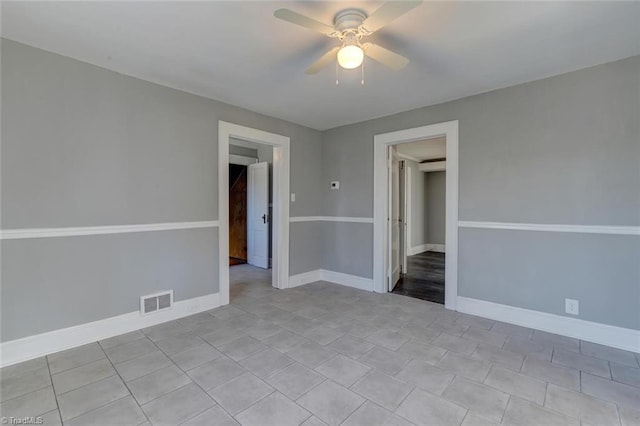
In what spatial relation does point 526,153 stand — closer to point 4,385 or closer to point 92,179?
point 92,179

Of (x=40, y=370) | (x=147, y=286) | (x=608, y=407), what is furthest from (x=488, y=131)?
(x=40, y=370)

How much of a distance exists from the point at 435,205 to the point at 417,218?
796 millimetres

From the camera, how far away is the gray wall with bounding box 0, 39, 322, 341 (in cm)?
228

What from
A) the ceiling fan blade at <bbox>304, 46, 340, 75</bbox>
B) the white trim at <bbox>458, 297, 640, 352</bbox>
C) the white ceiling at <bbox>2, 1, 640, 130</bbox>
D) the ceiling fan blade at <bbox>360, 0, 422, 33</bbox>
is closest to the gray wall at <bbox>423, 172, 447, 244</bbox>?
the white trim at <bbox>458, 297, 640, 352</bbox>

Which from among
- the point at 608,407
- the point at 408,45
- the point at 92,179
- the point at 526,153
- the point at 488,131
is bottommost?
the point at 608,407

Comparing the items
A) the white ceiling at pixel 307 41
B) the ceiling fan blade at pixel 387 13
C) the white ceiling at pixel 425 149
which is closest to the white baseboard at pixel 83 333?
the white ceiling at pixel 307 41

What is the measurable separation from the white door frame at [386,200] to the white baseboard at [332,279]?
0.18 m

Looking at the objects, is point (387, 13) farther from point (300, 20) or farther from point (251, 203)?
point (251, 203)

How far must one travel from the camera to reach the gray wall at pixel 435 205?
8047 mm

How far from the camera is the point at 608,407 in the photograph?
5.83 ft

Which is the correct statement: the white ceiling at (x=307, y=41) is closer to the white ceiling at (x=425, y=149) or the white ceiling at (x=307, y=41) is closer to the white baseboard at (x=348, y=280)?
the white ceiling at (x=425, y=149)

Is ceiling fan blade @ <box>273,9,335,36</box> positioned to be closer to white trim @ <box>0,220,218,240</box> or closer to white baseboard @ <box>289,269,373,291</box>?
white trim @ <box>0,220,218,240</box>

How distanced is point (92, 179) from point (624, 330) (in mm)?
4910

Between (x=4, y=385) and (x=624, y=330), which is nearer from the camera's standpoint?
(x=4, y=385)
